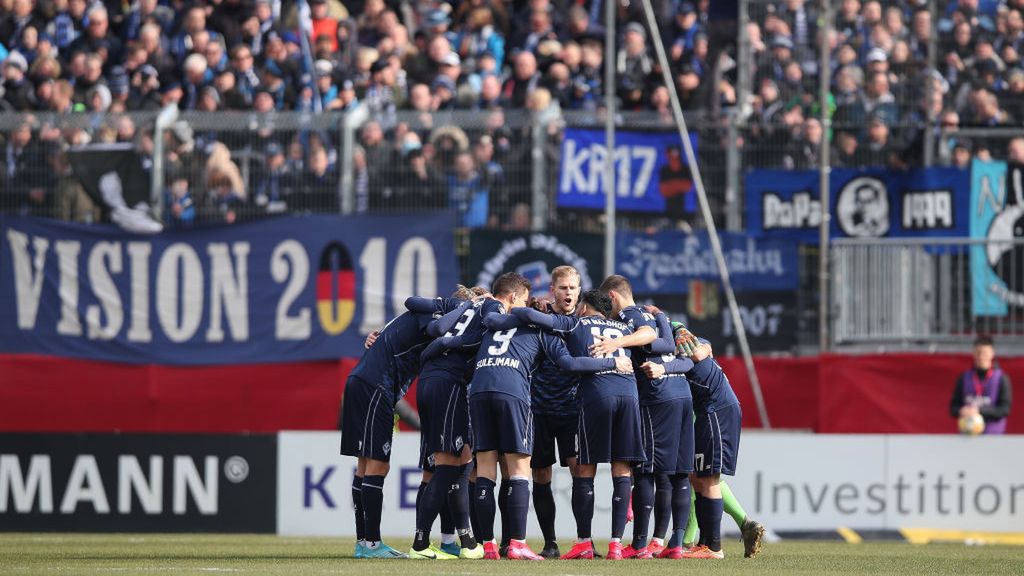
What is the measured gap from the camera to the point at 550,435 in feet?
45.0

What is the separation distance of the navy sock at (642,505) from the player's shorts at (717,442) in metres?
0.44

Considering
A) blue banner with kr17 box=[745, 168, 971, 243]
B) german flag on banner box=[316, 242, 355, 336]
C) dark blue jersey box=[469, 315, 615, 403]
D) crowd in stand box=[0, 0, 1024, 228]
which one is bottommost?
dark blue jersey box=[469, 315, 615, 403]

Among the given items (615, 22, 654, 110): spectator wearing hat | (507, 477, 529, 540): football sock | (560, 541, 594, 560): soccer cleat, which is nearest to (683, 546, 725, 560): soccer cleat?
(560, 541, 594, 560): soccer cleat

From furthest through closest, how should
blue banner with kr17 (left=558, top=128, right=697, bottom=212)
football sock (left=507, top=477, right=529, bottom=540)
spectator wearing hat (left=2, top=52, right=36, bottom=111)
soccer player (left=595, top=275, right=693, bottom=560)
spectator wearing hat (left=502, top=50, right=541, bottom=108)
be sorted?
spectator wearing hat (left=502, top=50, right=541, bottom=108) < spectator wearing hat (left=2, top=52, right=36, bottom=111) < blue banner with kr17 (left=558, top=128, right=697, bottom=212) < soccer player (left=595, top=275, right=693, bottom=560) < football sock (left=507, top=477, right=529, bottom=540)

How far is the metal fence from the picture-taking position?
19.6 m

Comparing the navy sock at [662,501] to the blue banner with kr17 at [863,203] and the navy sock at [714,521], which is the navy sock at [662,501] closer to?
the navy sock at [714,521]

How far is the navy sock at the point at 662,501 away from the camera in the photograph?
13633 millimetres

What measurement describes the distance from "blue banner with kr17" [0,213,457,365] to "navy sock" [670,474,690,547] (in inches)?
289

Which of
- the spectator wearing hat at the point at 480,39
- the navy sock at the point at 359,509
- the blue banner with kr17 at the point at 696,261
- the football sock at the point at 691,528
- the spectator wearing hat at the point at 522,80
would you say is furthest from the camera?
the spectator wearing hat at the point at 480,39

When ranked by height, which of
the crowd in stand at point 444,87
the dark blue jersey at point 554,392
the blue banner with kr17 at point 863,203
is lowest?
the dark blue jersey at point 554,392

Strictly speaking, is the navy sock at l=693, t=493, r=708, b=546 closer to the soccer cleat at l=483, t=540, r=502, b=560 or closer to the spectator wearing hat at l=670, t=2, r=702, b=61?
the soccer cleat at l=483, t=540, r=502, b=560

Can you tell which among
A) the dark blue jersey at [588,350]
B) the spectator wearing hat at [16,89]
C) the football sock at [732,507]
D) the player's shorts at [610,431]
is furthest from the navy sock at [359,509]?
the spectator wearing hat at [16,89]

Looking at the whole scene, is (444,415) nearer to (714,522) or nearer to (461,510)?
(461,510)

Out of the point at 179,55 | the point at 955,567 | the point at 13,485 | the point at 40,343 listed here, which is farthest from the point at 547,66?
the point at 955,567
